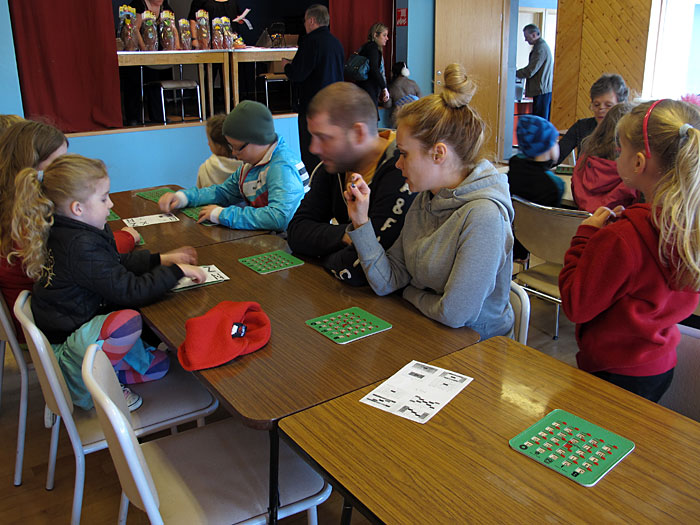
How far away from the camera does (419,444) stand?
40.6 inches

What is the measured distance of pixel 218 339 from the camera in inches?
53.4

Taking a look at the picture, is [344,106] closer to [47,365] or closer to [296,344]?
[296,344]

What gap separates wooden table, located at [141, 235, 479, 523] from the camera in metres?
1.20

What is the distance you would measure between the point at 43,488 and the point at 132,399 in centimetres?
64

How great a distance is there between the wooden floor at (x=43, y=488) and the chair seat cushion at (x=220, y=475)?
50 centimetres

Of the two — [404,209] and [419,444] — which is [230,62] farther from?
[419,444]

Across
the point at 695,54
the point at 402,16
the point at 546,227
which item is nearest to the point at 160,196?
the point at 546,227

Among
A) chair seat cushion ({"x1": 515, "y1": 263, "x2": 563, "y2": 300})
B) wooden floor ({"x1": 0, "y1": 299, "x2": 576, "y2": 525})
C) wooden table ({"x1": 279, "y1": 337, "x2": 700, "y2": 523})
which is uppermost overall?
wooden table ({"x1": 279, "y1": 337, "x2": 700, "y2": 523})

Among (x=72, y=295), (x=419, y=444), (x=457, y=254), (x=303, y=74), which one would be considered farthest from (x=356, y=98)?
(x=303, y=74)

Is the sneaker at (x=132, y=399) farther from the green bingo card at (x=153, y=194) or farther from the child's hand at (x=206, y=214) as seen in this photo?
the green bingo card at (x=153, y=194)

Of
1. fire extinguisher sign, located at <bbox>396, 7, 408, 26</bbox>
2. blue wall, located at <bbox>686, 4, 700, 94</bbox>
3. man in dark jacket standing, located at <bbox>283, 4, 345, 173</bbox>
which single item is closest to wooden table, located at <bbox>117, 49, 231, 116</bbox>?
man in dark jacket standing, located at <bbox>283, 4, 345, 173</bbox>

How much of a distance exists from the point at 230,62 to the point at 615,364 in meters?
5.23

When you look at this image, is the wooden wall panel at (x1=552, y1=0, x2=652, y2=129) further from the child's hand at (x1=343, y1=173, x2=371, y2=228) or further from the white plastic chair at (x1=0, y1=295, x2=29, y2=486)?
the white plastic chair at (x1=0, y1=295, x2=29, y2=486)

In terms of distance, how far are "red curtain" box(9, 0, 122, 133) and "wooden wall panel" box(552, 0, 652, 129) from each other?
5.03m
